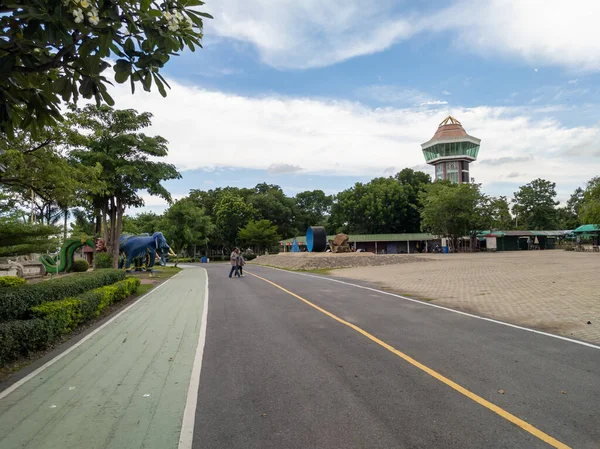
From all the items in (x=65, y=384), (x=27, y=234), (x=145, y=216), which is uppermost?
(x=145, y=216)

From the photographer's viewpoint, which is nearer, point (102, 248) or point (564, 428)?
point (564, 428)

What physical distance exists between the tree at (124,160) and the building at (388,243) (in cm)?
4251

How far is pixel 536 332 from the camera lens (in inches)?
307

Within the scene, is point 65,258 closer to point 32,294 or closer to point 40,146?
point 40,146

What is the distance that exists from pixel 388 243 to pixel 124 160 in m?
52.9

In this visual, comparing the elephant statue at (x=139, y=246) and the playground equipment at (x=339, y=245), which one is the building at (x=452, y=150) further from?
the elephant statue at (x=139, y=246)

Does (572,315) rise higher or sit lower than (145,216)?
lower

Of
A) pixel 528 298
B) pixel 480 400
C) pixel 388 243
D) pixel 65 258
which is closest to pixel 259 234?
pixel 388 243

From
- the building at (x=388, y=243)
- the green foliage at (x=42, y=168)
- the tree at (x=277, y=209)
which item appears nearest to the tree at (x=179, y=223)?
the building at (x=388, y=243)

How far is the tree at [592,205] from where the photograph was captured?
128 feet

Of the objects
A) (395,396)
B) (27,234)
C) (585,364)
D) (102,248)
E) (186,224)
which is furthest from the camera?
(186,224)

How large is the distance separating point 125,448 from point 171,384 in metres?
1.64

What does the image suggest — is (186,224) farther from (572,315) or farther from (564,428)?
(564,428)

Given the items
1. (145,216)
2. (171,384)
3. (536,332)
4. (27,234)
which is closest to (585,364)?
(536,332)
